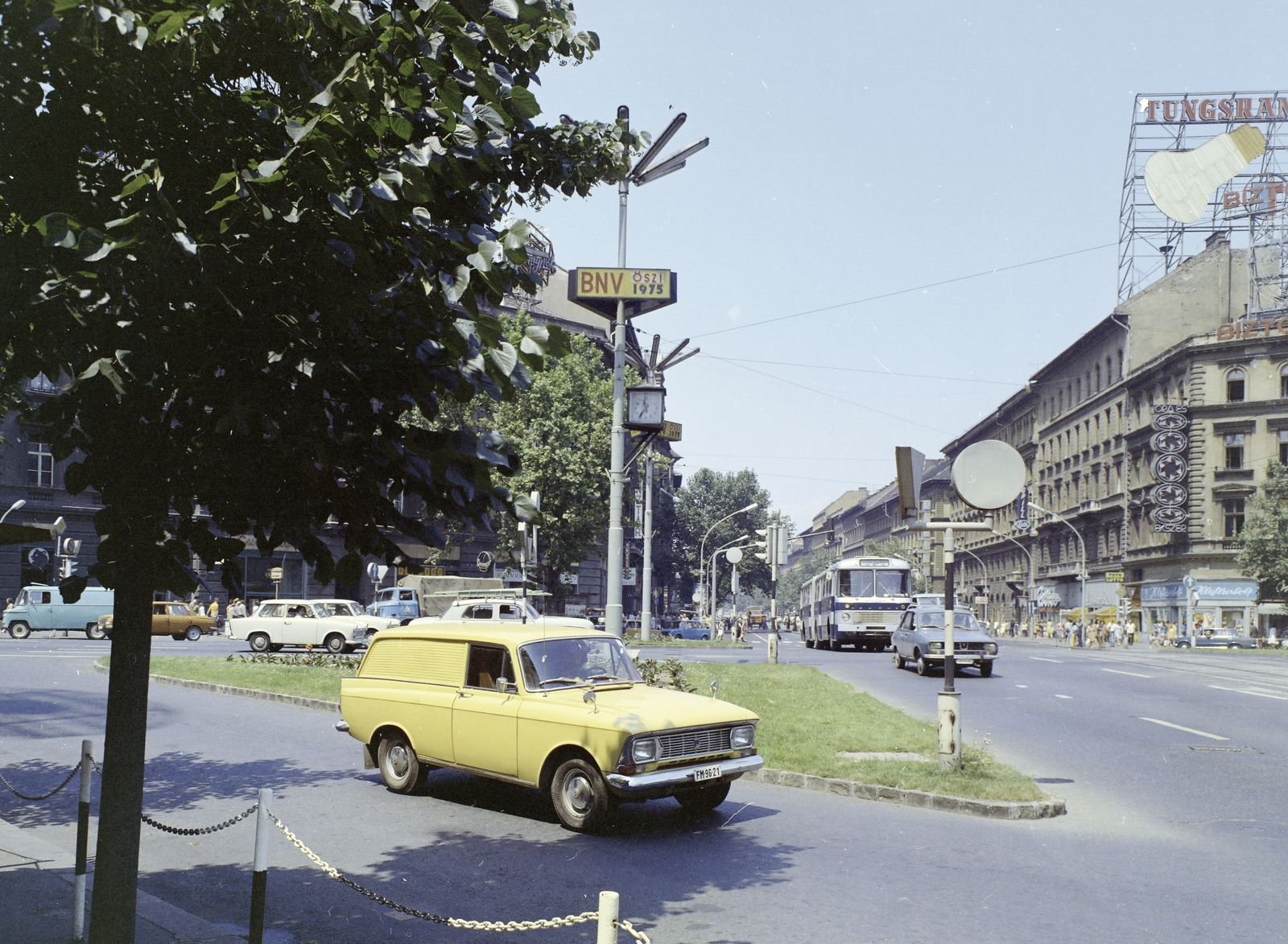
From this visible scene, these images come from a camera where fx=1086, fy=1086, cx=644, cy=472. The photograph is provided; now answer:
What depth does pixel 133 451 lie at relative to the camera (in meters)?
4.15

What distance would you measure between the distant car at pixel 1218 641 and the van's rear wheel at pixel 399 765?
49.4m

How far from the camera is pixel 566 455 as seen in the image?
45.6 metres

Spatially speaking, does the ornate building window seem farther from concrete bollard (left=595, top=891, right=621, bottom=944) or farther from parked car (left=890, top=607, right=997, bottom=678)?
concrete bollard (left=595, top=891, right=621, bottom=944)

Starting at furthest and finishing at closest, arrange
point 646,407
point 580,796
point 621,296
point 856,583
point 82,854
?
point 856,583
point 621,296
point 646,407
point 580,796
point 82,854

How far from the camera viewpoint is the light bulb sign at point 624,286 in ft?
62.0

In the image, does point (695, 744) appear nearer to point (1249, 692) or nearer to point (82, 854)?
point (82, 854)

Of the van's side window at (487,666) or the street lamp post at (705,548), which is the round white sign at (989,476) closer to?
the van's side window at (487,666)

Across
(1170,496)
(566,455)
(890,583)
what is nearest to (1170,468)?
(1170,496)


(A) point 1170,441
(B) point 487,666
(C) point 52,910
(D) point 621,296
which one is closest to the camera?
(C) point 52,910

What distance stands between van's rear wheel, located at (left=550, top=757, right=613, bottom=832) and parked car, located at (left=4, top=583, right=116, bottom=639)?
3399 cm

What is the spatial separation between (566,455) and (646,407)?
28.0m

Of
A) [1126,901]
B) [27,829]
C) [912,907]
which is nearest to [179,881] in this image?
[27,829]

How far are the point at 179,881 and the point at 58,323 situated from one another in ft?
15.6

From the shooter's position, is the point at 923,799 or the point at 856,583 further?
the point at 856,583
